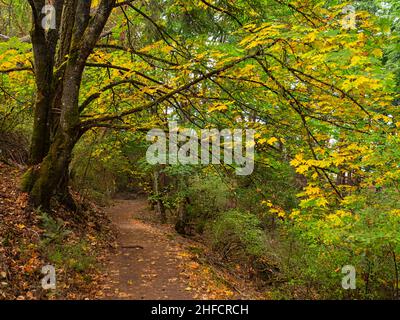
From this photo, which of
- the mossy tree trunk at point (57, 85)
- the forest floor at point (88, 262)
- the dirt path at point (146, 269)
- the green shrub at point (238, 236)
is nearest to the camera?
the forest floor at point (88, 262)

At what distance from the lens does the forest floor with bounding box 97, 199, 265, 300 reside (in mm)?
6980

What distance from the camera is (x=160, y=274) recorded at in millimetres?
8156

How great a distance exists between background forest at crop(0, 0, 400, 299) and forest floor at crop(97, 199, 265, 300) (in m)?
1.81

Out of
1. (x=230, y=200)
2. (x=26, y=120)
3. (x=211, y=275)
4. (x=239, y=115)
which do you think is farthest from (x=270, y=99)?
(x=26, y=120)

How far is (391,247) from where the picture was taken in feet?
23.9

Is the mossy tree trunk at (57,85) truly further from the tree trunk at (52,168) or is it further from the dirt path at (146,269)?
the dirt path at (146,269)

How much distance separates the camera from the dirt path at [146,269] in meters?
6.91

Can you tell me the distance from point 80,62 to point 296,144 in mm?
4897

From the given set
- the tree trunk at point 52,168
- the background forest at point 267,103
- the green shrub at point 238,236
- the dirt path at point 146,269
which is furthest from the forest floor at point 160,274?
the tree trunk at point 52,168

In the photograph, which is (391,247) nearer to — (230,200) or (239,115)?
(239,115)

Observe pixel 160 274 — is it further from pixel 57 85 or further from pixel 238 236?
pixel 57 85

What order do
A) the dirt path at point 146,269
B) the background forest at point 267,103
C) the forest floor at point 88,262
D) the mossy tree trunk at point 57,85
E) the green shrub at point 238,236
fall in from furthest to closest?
the green shrub at point 238,236
the mossy tree trunk at point 57,85
the dirt path at point 146,269
the forest floor at point 88,262
the background forest at point 267,103

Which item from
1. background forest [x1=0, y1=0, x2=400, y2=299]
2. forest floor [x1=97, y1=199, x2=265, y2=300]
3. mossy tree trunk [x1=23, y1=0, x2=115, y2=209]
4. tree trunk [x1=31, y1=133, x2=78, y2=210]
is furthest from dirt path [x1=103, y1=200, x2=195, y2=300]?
Result: mossy tree trunk [x1=23, y1=0, x2=115, y2=209]

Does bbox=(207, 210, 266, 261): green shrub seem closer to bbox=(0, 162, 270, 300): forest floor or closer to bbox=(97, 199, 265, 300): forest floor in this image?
bbox=(0, 162, 270, 300): forest floor
